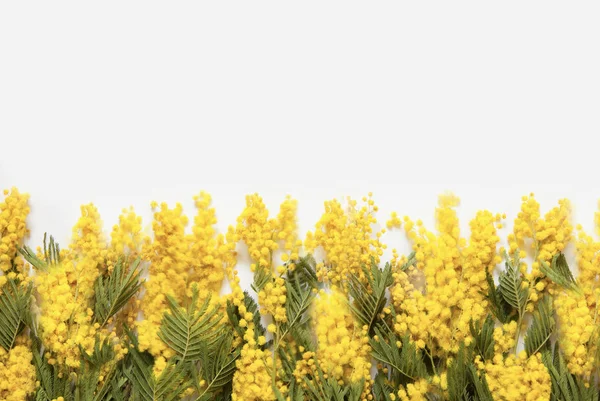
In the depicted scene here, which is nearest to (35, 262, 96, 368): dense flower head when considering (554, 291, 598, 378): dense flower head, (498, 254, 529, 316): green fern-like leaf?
(498, 254, 529, 316): green fern-like leaf

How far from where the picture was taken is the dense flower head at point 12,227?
1569mm

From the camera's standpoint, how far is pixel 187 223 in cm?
156

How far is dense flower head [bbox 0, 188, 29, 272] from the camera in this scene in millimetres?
1569

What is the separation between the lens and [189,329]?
1492 millimetres

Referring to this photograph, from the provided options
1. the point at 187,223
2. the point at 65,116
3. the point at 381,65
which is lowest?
the point at 187,223

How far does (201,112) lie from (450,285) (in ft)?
2.28

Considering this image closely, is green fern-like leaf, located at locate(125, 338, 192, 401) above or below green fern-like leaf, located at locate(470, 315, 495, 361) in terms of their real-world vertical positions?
below

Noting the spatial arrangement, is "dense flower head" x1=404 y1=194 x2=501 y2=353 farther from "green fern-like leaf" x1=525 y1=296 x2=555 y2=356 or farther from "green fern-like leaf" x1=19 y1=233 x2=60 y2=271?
"green fern-like leaf" x1=19 y1=233 x2=60 y2=271

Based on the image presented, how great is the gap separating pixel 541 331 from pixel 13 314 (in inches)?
47.1

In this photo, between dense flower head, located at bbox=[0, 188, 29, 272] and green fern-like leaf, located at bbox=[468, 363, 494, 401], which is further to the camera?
dense flower head, located at bbox=[0, 188, 29, 272]

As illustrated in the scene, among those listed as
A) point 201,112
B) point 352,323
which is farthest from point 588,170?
point 201,112

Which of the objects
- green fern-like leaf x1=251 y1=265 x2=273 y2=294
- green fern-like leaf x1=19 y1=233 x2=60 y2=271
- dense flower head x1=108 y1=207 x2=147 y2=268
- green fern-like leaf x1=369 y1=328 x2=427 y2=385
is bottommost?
green fern-like leaf x1=369 y1=328 x2=427 y2=385

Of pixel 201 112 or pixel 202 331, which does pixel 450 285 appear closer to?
pixel 202 331

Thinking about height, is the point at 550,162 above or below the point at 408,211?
above
